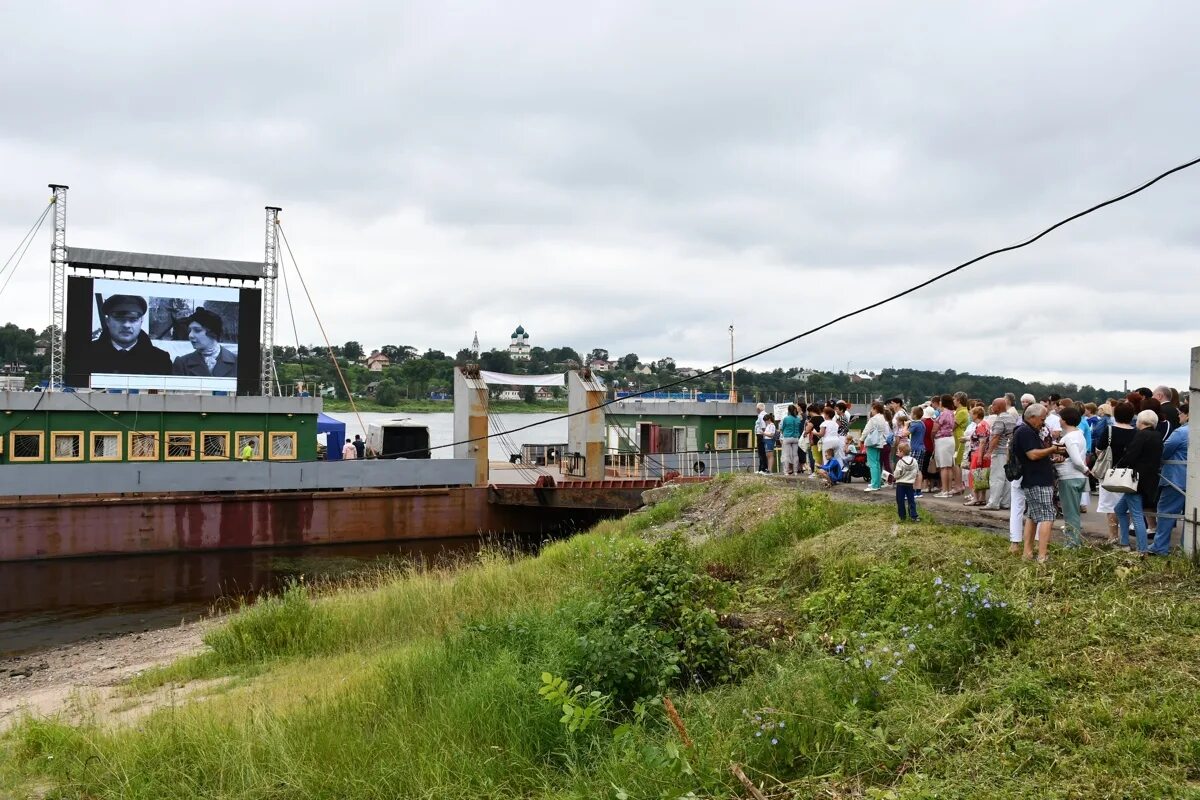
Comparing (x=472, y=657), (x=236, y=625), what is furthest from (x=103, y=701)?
(x=472, y=657)

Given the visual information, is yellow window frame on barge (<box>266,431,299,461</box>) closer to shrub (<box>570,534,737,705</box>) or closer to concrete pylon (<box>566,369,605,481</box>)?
concrete pylon (<box>566,369,605,481</box>)

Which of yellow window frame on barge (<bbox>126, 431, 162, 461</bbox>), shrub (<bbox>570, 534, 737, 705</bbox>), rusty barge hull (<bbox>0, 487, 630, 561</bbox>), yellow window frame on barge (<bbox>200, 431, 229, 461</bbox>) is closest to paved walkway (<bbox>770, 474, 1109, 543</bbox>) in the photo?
shrub (<bbox>570, 534, 737, 705</bbox>)

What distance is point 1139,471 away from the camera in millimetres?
7695

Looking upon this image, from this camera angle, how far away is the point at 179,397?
26359 millimetres

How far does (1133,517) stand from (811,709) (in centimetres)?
451

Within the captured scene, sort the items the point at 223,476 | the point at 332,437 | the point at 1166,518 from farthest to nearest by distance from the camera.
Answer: the point at 332,437 < the point at 223,476 < the point at 1166,518

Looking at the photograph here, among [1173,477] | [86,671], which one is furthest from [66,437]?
[1173,477]

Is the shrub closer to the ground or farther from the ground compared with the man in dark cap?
closer to the ground

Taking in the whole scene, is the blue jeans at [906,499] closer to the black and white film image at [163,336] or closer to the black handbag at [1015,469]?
the black handbag at [1015,469]

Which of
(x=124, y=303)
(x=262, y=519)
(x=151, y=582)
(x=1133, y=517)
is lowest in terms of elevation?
(x=151, y=582)

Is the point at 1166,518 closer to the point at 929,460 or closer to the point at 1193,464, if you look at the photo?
the point at 1193,464

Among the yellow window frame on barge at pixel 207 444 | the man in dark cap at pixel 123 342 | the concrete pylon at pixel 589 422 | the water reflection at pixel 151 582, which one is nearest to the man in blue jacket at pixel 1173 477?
the water reflection at pixel 151 582

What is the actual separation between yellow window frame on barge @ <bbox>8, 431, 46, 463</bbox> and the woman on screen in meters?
4.85

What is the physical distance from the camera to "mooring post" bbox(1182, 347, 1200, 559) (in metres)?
6.91
